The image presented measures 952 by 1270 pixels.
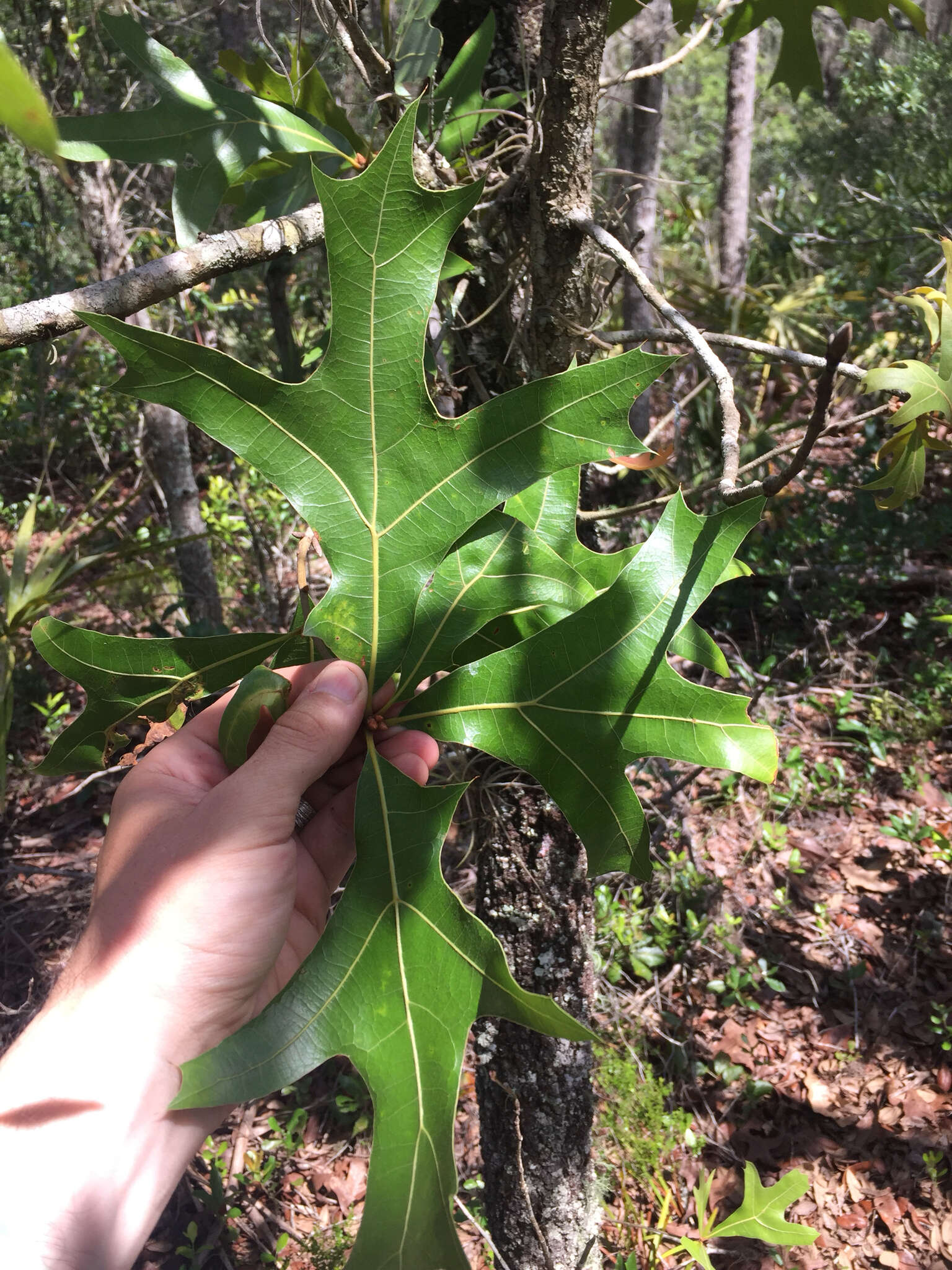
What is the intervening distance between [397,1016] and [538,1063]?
93cm

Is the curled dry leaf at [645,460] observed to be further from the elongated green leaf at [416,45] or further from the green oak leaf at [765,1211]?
the green oak leaf at [765,1211]

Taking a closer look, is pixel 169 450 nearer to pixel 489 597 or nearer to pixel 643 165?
pixel 643 165

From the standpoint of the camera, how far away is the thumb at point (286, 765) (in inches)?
43.9

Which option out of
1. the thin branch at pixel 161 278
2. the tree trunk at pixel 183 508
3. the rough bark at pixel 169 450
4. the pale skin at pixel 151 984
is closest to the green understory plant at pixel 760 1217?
the pale skin at pixel 151 984

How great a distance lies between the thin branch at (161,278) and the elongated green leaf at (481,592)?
1.74ft

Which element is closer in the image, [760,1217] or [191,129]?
[191,129]

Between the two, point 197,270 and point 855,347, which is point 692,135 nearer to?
point 855,347

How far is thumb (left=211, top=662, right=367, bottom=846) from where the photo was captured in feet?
3.66

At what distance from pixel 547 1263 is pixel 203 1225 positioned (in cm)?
123

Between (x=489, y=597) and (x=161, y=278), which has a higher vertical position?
(x=161, y=278)

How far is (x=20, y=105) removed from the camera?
11.8 inches

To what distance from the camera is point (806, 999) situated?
2967 millimetres

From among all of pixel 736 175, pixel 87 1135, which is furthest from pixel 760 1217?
pixel 736 175

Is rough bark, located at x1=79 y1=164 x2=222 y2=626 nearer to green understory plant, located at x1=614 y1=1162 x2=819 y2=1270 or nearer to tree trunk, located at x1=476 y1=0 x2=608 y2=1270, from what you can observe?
tree trunk, located at x1=476 y1=0 x2=608 y2=1270
